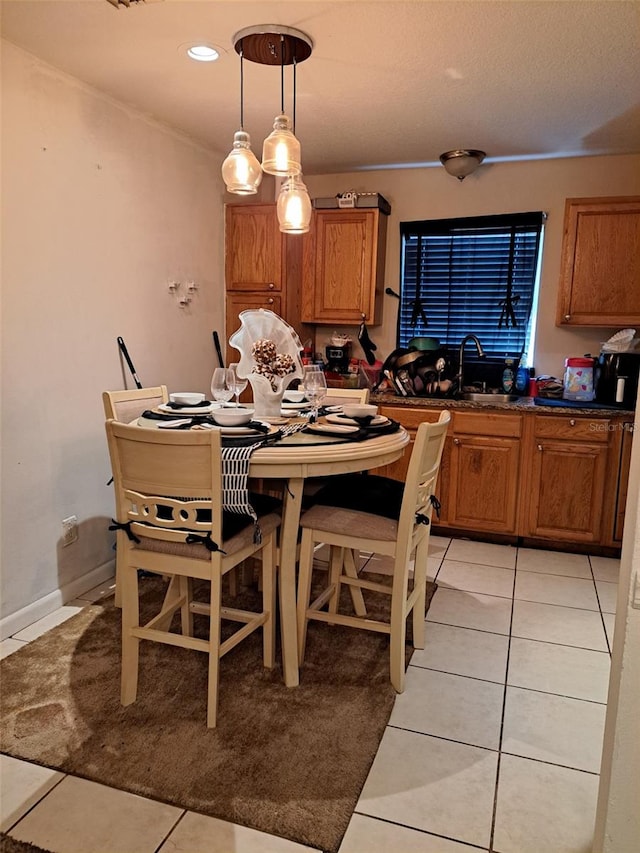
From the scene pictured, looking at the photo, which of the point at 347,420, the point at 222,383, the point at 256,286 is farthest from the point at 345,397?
the point at 256,286

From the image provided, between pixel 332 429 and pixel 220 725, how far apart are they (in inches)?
43.6

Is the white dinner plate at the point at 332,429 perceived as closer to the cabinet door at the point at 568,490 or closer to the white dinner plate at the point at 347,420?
the white dinner plate at the point at 347,420

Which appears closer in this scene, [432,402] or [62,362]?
[62,362]

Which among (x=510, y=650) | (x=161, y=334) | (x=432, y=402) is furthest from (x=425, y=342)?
(x=510, y=650)

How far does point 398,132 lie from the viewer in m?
3.41

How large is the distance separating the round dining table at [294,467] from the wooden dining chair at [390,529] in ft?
0.41

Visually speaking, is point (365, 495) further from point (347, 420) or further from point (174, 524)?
point (174, 524)

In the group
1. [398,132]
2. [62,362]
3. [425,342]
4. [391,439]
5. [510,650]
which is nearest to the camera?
[391,439]

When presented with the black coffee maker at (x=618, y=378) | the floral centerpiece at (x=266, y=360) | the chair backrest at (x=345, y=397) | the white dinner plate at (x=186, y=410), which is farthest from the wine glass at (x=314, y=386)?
the black coffee maker at (x=618, y=378)

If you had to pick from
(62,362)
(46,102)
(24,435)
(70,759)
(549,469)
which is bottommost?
(70,759)

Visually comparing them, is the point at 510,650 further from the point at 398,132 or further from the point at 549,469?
the point at 398,132

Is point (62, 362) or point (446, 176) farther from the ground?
point (446, 176)

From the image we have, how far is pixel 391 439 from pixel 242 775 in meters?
1.24

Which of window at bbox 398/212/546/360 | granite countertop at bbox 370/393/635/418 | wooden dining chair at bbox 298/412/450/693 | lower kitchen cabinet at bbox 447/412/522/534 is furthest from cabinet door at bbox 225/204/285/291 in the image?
wooden dining chair at bbox 298/412/450/693
